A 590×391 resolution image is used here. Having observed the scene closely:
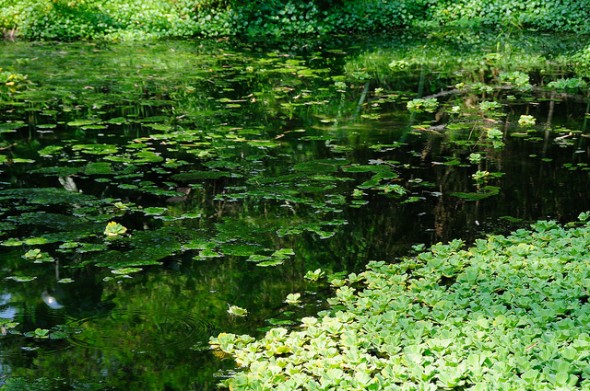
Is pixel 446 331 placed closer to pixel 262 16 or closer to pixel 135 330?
pixel 135 330

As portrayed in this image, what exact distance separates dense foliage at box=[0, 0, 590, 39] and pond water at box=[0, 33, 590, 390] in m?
3.74

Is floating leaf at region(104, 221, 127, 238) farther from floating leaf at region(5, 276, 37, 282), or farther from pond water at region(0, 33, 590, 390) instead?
floating leaf at region(5, 276, 37, 282)

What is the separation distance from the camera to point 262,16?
16.6 meters

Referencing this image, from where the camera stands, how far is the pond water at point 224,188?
4.30 m

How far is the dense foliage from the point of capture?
15482 millimetres

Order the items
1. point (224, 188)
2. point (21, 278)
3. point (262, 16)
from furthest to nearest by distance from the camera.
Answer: point (262, 16), point (224, 188), point (21, 278)

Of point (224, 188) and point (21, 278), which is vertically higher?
point (224, 188)

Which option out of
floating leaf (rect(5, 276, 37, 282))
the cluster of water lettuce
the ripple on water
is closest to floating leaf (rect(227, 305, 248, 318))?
the ripple on water

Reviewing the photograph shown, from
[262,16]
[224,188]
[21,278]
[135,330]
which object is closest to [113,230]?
[21,278]

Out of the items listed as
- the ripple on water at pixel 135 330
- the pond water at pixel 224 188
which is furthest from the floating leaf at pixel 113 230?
the ripple on water at pixel 135 330

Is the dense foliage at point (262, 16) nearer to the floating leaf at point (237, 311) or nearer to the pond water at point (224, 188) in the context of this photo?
the pond water at point (224, 188)

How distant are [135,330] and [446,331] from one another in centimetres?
168

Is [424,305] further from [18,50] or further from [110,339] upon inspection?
[18,50]

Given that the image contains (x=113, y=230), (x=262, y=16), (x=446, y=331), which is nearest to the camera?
(x=446, y=331)
